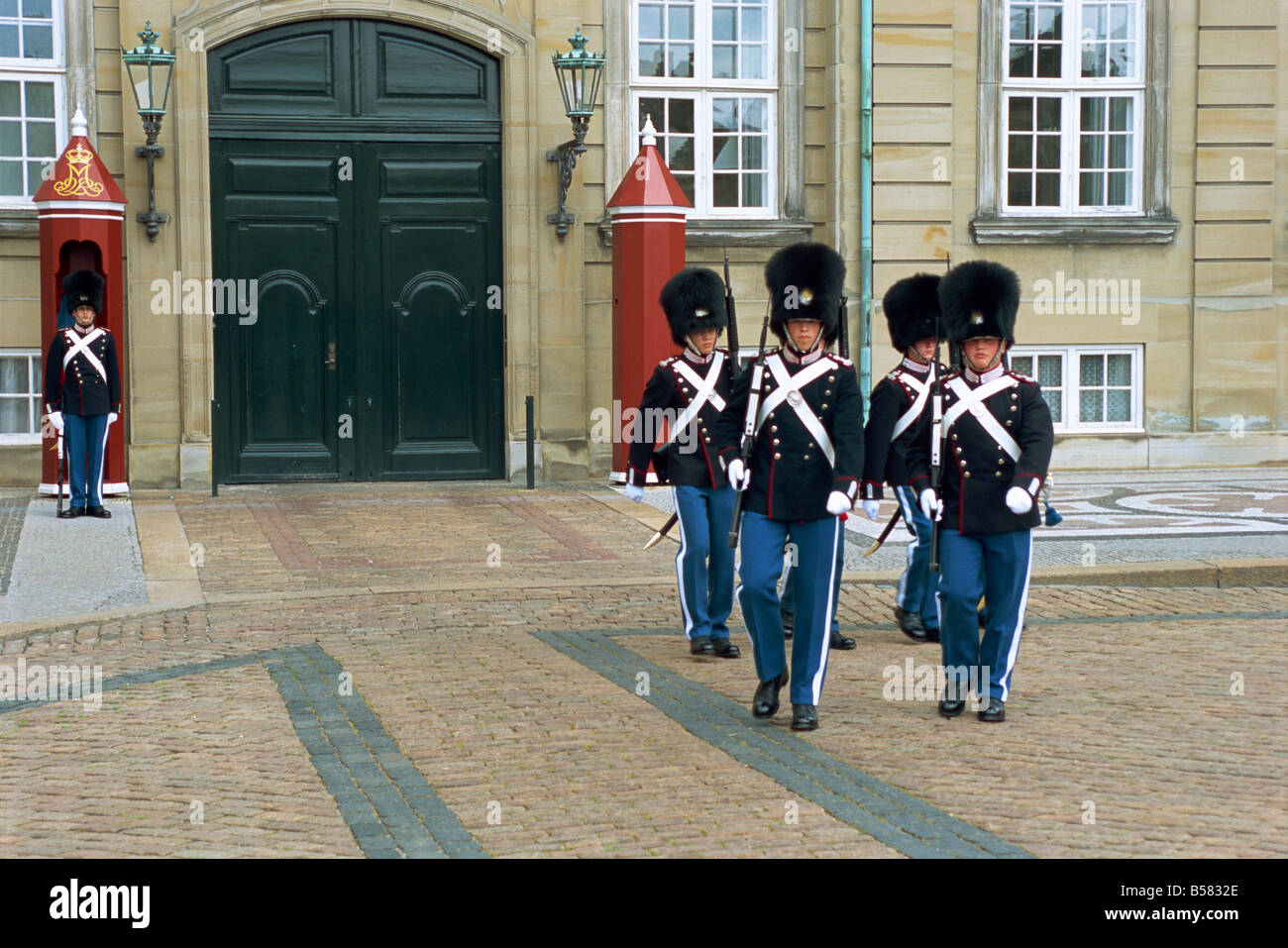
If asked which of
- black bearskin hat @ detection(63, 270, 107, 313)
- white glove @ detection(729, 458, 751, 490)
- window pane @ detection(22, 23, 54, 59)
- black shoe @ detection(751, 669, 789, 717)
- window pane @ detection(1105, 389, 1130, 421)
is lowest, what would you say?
black shoe @ detection(751, 669, 789, 717)

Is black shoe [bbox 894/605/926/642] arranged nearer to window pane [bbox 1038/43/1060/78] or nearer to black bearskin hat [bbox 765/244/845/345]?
black bearskin hat [bbox 765/244/845/345]

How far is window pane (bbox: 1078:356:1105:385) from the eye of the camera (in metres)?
18.1

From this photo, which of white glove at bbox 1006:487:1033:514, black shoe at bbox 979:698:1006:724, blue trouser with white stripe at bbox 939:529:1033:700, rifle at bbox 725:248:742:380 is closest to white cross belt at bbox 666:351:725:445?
rifle at bbox 725:248:742:380

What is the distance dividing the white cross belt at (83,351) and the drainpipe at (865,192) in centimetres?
726

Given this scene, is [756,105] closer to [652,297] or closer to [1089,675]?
[652,297]

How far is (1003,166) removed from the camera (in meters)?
18.0

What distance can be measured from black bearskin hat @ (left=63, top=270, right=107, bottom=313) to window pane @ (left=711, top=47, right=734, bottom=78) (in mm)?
6549

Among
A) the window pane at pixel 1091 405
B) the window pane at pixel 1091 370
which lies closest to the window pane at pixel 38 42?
the window pane at pixel 1091 370

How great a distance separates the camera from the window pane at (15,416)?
53.6ft

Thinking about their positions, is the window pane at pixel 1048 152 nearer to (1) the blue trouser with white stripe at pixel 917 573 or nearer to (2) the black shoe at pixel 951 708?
(1) the blue trouser with white stripe at pixel 917 573

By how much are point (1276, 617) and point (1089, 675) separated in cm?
232

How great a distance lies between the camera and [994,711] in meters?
7.44

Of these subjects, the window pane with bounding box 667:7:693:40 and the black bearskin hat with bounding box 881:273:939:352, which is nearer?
the black bearskin hat with bounding box 881:273:939:352

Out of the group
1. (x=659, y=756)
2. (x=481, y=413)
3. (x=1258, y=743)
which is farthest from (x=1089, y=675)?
(x=481, y=413)
